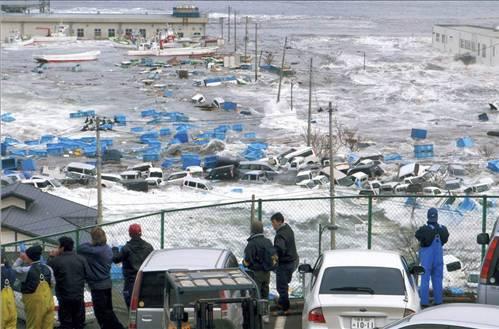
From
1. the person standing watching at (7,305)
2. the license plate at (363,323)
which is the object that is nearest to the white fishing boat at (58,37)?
the person standing watching at (7,305)

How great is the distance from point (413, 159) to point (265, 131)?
10498mm

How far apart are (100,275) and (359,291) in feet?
8.15

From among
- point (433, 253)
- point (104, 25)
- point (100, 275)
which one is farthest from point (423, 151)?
point (104, 25)

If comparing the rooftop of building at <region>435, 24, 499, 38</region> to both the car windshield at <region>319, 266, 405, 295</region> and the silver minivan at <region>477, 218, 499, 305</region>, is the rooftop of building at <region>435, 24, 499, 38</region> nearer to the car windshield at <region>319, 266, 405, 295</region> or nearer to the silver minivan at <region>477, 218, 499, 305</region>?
the silver minivan at <region>477, 218, 499, 305</region>

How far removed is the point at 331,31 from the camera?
132 m

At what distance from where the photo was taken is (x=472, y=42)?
9025cm

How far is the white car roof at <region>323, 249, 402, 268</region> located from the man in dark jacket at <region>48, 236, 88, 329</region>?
7.29ft

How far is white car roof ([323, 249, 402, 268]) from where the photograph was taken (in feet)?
28.6

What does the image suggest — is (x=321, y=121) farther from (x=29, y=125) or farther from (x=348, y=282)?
(x=348, y=282)

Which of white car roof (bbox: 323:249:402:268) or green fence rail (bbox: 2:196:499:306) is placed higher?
white car roof (bbox: 323:249:402:268)

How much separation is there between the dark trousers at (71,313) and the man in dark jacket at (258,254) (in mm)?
1611

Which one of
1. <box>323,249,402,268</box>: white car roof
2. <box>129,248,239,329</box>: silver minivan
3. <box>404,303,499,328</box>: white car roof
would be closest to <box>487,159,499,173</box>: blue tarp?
<box>323,249,402,268</box>: white car roof

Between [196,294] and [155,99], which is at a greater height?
[196,294]

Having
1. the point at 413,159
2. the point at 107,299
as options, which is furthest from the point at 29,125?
the point at 107,299
